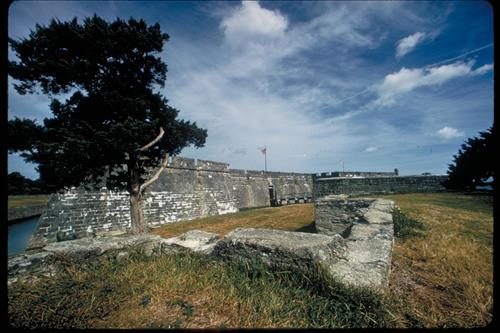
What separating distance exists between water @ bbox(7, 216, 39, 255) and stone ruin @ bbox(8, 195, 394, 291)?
45.5 ft

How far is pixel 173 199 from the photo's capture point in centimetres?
1628

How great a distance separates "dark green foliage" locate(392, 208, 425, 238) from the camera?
18.4ft

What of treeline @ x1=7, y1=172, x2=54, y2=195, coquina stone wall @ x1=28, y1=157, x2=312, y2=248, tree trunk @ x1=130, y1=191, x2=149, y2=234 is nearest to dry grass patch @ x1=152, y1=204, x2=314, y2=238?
tree trunk @ x1=130, y1=191, x2=149, y2=234

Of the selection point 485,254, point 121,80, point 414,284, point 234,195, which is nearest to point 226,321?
point 414,284

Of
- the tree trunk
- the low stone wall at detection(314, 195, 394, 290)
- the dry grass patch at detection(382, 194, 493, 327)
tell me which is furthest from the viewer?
the tree trunk

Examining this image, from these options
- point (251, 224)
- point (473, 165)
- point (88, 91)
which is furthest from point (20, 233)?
point (473, 165)

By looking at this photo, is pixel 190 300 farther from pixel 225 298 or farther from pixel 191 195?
pixel 191 195

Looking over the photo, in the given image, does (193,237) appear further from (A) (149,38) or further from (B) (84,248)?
(A) (149,38)

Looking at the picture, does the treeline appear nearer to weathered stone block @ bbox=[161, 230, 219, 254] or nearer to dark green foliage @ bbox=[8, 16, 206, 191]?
dark green foliage @ bbox=[8, 16, 206, 191]

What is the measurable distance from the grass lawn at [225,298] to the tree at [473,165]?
1753cm

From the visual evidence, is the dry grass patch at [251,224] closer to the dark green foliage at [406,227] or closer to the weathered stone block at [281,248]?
the dark green foliage at [406,227]

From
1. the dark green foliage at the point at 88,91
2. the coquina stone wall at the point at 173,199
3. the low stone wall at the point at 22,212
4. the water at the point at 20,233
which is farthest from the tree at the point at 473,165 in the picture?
the low stone wall at the point at 22,212

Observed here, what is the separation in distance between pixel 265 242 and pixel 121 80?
8.91 meters

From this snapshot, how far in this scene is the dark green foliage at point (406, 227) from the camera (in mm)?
5622
